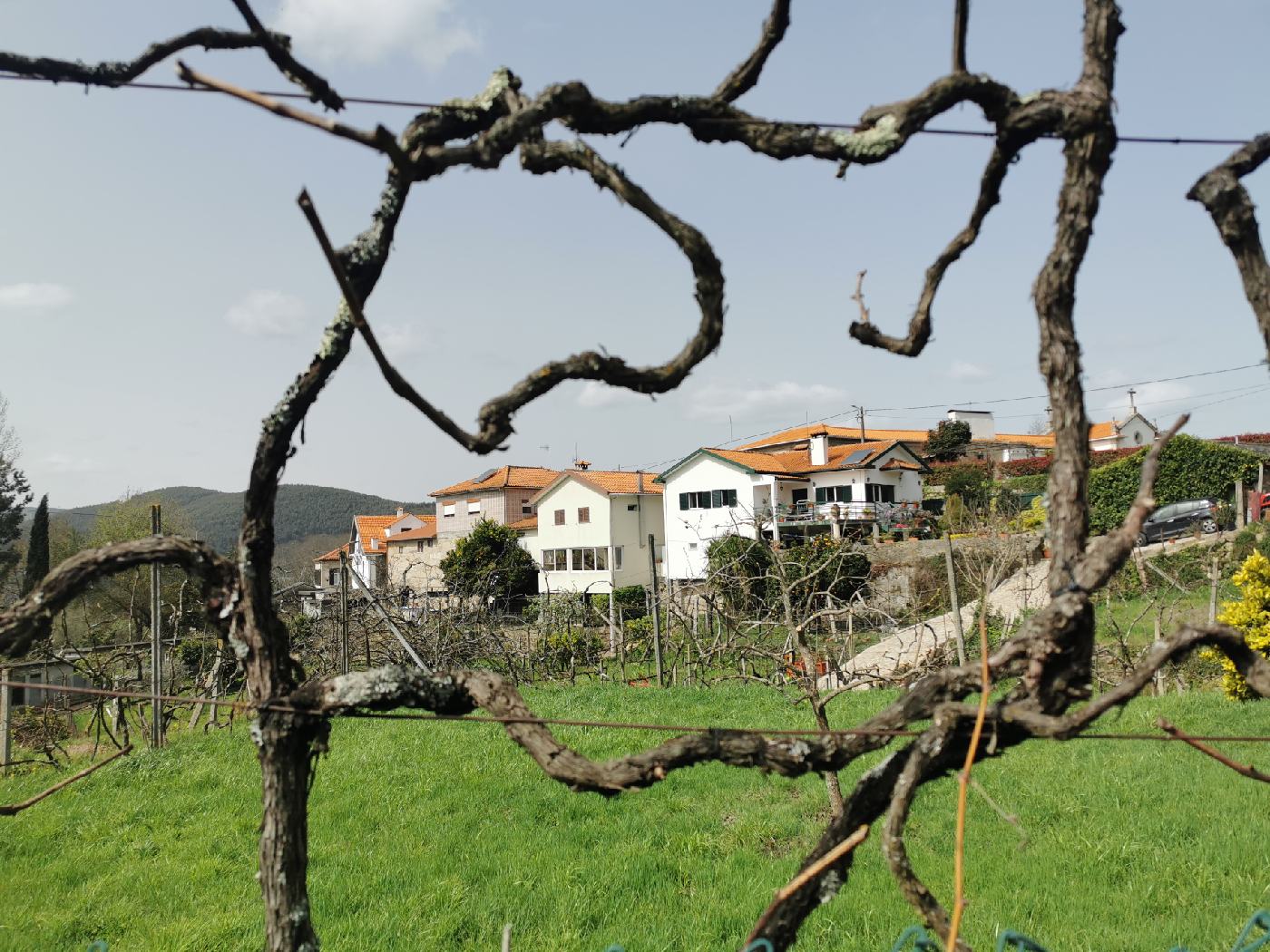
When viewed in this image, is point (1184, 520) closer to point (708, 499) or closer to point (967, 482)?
point (967, 482)

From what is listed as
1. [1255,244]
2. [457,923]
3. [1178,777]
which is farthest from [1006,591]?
[1255,244]

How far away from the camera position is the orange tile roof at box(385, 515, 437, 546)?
4256cm

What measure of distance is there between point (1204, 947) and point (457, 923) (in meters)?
3.22

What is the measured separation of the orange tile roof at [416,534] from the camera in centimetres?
4256

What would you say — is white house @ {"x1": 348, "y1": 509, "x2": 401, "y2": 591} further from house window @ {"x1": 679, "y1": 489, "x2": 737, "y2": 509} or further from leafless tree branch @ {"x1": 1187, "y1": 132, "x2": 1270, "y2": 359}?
leafless tree branch @ {"x1": 1187, "y1": 132, "x2": 1270, "y2": 359}

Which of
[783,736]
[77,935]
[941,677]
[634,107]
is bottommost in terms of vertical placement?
[77,935]

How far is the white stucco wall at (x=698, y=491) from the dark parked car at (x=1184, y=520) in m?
11.1

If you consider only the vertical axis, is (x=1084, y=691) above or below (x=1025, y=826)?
above

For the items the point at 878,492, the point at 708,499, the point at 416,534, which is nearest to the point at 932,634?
the point at 708,499

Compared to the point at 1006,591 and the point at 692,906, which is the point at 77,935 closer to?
the point at 692,906

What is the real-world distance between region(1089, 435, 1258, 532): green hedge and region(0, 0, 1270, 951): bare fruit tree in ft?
75.1

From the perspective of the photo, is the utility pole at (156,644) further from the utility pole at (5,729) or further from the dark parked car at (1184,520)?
the dark parked car at (1184,520)

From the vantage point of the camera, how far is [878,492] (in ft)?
97.7

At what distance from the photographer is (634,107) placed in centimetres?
159
